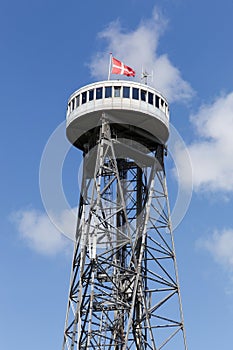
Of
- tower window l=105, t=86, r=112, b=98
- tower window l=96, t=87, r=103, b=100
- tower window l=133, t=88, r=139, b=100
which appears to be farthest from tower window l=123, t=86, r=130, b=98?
tower window l=96, t=87, r=103, b=100

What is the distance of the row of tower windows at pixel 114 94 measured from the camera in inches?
2173

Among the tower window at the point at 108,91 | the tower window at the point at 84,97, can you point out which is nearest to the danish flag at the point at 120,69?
the tower window at the point at 108,91

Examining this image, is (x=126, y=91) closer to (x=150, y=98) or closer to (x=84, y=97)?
(x=150, y=98)

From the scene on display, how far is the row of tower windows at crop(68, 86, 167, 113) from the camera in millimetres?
55188

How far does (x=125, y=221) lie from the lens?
59344mm

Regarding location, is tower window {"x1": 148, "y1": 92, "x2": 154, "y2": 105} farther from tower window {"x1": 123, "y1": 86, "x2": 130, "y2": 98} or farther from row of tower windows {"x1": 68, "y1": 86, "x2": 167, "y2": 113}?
tower window {"x1": 123, "y1": 86, "x2": 130, "y2": 98}

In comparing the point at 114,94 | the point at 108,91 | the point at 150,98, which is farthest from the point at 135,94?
the point at 108,91

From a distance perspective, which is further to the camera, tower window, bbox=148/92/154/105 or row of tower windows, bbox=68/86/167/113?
tower window, bbox=148/92/154/105

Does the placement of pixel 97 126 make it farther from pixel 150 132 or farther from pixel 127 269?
pixel 127 269

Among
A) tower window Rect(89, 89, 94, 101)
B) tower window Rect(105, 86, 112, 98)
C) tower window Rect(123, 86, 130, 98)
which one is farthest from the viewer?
tower window Rect(89, 89, 94, 101)

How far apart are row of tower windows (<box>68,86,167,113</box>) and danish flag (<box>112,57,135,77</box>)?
192 cm

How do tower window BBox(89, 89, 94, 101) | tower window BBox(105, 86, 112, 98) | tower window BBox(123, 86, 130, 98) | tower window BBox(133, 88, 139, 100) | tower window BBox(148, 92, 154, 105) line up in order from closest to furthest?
tower window BBox(123, 86, 130, 98)
tower window BBox(105, 86, 112, 98)
tower window BBox(133, 88, 139, 100)
tower window BBox(89, 89, 94, 101)
tower window BBox(148, 92, 154, 105)

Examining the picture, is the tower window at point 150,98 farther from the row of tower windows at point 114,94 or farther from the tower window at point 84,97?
the tower window at point 84,97

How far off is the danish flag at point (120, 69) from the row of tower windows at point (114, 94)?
6.31 feet
